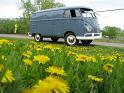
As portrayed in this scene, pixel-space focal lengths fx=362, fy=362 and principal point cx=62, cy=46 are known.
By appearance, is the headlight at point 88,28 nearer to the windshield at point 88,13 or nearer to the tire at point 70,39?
the windshield at point 88,13

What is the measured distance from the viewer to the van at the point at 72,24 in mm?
19328

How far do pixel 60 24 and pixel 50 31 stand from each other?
3.75 feet

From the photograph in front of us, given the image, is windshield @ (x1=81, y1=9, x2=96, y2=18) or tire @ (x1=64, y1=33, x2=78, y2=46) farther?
windshield @ (x1=81, y1=9, x2=96, y2=18)

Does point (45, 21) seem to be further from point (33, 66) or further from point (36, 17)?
point (33, 66)

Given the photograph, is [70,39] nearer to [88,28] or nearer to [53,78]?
[88,28]

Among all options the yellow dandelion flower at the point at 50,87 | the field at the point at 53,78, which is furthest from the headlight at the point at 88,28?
the yellow dandelion flower at the point at 50,87

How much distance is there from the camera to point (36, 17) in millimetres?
23109

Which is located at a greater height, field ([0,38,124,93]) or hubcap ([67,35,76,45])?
field ([0,38,124,93])

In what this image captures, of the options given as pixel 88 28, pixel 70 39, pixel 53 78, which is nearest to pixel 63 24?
pixel 70 39

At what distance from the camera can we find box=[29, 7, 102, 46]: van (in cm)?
1933

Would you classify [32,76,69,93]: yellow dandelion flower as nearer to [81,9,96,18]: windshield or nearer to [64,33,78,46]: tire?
[64,33,78,46]: tire

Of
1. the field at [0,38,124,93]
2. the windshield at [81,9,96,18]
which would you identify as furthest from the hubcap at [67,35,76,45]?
the field at [0,38,124,93]

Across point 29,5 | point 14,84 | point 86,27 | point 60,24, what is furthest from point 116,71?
point 29,5

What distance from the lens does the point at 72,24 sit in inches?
776
